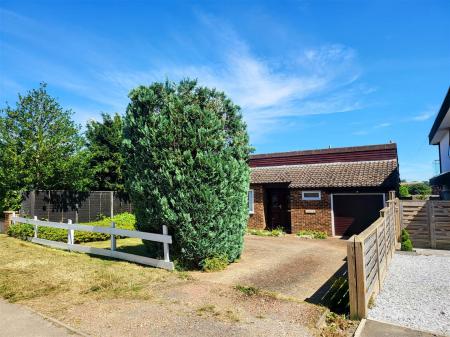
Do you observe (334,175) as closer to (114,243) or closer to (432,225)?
(432,225)

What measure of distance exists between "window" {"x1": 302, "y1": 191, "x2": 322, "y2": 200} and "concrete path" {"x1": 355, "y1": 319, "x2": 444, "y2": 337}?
10.9m

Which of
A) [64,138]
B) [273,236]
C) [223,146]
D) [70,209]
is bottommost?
[273,236]

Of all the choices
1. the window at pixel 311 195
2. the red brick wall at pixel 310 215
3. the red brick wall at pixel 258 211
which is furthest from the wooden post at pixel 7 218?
the window at pixel 311 195

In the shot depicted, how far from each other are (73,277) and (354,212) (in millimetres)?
12131

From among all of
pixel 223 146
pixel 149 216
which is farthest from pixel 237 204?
pixel 149 216

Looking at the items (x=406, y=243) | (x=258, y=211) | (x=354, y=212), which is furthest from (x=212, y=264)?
(x=258, y=211)

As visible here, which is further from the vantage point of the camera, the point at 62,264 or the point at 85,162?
the point at 85,162

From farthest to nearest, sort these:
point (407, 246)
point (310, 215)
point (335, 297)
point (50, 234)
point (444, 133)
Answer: point (444, 133), point (310, 215), point (50, 234), point (407, 246), point (335, 297)

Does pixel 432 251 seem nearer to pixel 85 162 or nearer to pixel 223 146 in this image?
pixel 223 146

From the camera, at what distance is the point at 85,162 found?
60.3 ft

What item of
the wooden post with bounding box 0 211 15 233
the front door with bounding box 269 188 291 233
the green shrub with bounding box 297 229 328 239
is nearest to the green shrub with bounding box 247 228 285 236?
the front door with bounding box 269 188 291 233

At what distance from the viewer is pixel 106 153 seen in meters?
22.0

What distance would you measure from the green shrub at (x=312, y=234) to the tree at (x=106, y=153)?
12.4 m

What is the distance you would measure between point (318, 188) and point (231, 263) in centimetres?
802
